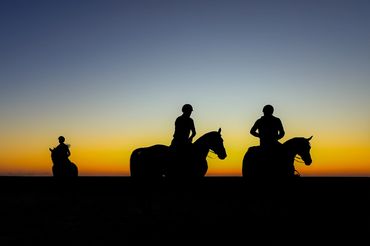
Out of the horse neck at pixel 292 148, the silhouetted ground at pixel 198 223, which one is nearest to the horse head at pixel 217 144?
the silhouetted ground at pixel 198 223

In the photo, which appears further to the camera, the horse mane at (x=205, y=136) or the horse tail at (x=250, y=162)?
the horse mane at (x=205, y=136)

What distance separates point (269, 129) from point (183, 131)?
225cm

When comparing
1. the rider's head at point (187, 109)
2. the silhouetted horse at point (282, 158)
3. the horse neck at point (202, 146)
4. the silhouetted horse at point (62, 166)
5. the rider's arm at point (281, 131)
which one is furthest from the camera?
the silhouetted horse at point (62, 166)

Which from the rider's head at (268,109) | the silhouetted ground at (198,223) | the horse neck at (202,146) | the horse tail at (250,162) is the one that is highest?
the rider's head at (268,109)

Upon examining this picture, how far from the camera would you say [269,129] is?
11500 mm

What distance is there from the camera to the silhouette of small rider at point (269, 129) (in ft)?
37.8

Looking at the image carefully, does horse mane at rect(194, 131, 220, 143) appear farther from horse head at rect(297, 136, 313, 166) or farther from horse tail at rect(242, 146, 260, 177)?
Answer: horse head at rect(297, 136, 313, 166)

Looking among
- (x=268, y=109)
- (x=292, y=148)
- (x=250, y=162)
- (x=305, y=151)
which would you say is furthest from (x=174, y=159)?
(x=305, y=151)

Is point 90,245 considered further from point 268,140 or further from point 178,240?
point 268,140

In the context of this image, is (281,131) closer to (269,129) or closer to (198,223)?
(269,129)

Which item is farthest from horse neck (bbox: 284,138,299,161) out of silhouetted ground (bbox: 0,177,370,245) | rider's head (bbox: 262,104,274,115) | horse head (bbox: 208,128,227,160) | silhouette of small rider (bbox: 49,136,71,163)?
silhouette of small rider (bbox: 49,136,71,163)

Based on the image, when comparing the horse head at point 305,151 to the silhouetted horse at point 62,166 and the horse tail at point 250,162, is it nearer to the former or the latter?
the horse tail at point 250,162

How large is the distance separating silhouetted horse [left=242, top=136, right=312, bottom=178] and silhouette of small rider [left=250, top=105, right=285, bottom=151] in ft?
0.45

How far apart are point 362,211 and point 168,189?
5.52 meters
